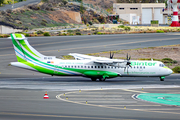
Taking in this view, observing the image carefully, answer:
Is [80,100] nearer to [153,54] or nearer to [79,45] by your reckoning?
[153,54]

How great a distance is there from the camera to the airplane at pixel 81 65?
134 ft

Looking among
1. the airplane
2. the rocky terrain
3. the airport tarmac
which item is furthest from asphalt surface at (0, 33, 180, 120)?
the rocky terrain

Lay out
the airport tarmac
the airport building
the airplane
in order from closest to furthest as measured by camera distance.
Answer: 1. the airport tarmac
2. the airplane
3. the airport building

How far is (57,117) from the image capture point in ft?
75.0

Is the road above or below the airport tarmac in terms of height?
above

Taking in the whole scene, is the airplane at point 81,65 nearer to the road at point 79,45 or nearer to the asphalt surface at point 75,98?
the asphalt surface at point 75,98

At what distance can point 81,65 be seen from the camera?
1657 inches

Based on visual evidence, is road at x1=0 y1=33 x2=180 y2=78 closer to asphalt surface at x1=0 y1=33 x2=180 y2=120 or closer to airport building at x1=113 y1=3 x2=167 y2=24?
asphalt surface at x1=0 y1=33 x2=180 y2=120

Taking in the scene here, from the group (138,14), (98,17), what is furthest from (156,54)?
(138,14)

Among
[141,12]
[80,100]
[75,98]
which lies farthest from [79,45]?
[141,12]

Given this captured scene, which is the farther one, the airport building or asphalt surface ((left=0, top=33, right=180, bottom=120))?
the airport building

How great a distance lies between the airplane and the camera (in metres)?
40.8

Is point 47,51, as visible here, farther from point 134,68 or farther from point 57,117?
point 57,117

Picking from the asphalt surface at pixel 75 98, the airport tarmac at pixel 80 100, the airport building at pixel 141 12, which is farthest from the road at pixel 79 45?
the airport building at pixel 141 12
